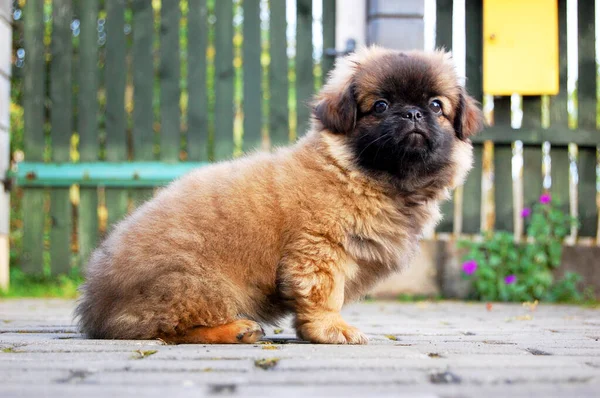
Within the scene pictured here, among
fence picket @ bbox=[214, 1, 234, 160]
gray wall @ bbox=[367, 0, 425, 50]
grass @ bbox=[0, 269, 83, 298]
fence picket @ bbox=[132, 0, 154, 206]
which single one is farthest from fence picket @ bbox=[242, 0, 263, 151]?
grass @ bbox=[0, 269, 83, 298]

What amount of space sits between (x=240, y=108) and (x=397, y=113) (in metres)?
3.74

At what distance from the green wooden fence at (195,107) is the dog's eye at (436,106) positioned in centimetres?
323

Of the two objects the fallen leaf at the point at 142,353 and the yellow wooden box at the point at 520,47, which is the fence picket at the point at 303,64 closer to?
the yellow wooden box at the point at 520,47

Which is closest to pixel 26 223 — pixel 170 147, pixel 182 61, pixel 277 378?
pixel 170 147

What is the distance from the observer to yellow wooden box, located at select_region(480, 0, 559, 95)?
23.0 ft

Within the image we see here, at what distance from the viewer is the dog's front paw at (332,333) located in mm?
3373

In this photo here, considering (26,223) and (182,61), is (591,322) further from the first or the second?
(26,223)

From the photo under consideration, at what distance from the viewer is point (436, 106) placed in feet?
12.7

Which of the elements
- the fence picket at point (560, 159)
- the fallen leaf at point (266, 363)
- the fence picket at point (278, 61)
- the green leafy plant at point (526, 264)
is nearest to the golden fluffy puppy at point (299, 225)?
the fallen leaf at point (266, 363)

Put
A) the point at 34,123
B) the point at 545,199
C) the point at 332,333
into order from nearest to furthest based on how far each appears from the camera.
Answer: the point at 332,333, the point at 545,199, the point at 34,123

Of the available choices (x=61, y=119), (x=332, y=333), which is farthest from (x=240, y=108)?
(x=332, y=333)

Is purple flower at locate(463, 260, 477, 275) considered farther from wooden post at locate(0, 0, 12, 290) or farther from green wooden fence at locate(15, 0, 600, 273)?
wooden post at locate(0, 0, 12, 290)

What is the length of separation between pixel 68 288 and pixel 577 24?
17.5 ft

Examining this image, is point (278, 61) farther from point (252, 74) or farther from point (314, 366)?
point (314, 366)
